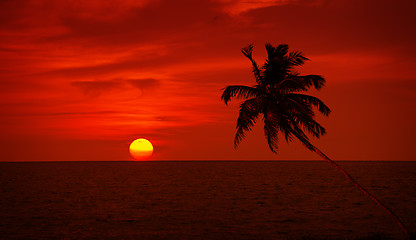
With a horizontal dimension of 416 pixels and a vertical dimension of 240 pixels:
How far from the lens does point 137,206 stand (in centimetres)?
5578

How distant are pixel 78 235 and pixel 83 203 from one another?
86.9 feet

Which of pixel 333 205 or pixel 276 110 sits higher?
pixel 276 110

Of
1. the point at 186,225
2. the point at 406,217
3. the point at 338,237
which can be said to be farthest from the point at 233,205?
the point at 338,237

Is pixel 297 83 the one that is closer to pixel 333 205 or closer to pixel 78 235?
pixel 78 235

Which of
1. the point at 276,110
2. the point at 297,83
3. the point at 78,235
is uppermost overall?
the point at 297,83

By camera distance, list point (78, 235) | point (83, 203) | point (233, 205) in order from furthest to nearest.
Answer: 1. point (83, 203)
2. point (233, 205)
3. point (78, 235)

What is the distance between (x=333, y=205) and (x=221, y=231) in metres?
24.5

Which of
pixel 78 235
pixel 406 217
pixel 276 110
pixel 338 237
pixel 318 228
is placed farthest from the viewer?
pixel 406 217

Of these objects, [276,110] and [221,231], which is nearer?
[276,110]

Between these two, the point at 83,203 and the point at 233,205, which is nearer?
the point at 233,205

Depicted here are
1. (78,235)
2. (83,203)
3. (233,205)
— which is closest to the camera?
(78,235)

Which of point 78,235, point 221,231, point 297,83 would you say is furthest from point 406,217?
point 78,235

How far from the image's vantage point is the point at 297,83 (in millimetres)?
25000

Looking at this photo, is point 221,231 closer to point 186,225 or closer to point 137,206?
point 186,225
